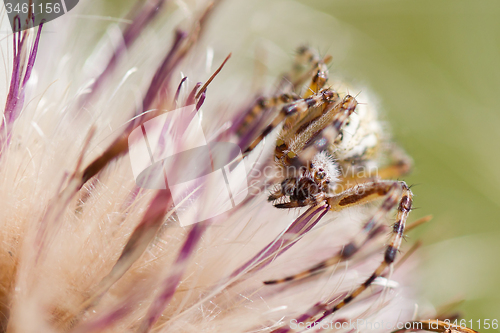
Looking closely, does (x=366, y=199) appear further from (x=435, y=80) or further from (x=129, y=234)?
(x=435, y=80)

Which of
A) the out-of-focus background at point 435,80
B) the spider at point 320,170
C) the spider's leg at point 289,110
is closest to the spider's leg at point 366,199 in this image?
the spider at point 320,170

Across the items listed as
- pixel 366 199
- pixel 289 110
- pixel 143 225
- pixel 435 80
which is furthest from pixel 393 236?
pixel 435 80

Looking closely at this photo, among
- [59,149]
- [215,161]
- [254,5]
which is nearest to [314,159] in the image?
[215,161]

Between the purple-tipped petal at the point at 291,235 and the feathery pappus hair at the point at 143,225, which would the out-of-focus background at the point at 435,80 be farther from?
the purple-tipped petal at the point at 291,235

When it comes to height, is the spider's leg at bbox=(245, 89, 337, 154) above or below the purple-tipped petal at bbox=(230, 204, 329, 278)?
above

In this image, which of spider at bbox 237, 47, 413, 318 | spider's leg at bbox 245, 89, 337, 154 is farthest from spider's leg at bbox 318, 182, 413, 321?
spider's leg at bbox 245, 89, 337, 154

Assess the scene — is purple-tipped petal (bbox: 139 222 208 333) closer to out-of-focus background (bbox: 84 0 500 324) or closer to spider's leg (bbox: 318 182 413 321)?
spider's leg (bbox: 318 182 413 321)

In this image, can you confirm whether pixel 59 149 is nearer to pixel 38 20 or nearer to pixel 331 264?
pixel 38 20
